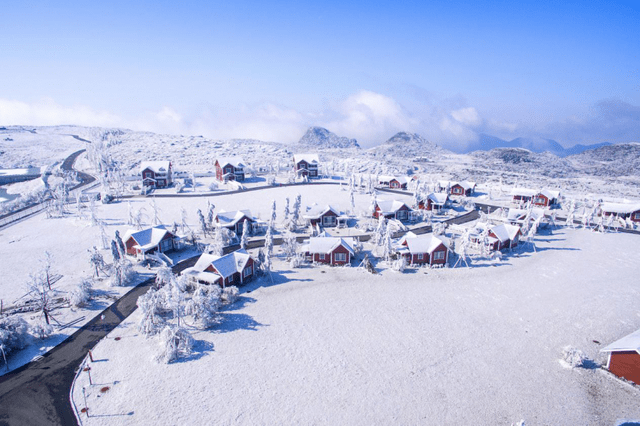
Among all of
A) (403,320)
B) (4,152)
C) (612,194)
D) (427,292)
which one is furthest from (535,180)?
(4,152)

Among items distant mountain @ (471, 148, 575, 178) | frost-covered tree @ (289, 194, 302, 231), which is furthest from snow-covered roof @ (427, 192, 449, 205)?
distant mountain @ (471, 148, 575, 178)

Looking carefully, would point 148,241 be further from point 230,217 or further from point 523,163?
point 523,163

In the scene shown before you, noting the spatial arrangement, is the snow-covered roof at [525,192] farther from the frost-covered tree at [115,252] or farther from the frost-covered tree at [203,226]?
the frost-covered tree at [115,252]

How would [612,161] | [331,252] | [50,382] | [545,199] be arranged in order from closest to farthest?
[50,382] → [331,252] → [545,199] → [612,161]

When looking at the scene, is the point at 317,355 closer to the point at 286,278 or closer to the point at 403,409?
the point at 403,409

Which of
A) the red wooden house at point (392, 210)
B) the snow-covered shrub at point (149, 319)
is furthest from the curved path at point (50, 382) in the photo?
the red wooden house at point (392, 210)

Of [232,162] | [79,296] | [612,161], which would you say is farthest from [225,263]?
[612,161]

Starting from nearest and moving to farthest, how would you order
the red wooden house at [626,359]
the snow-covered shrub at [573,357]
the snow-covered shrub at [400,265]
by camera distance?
the red wooden house at [626,359], the snow-covered shrub at [573,357], the snow-covered shrub at [400,265]

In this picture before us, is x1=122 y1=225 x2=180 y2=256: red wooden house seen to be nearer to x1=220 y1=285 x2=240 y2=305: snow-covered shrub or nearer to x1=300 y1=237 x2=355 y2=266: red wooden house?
x1=220 y1=285 x2=240 y2=305: snow-covered shrub
